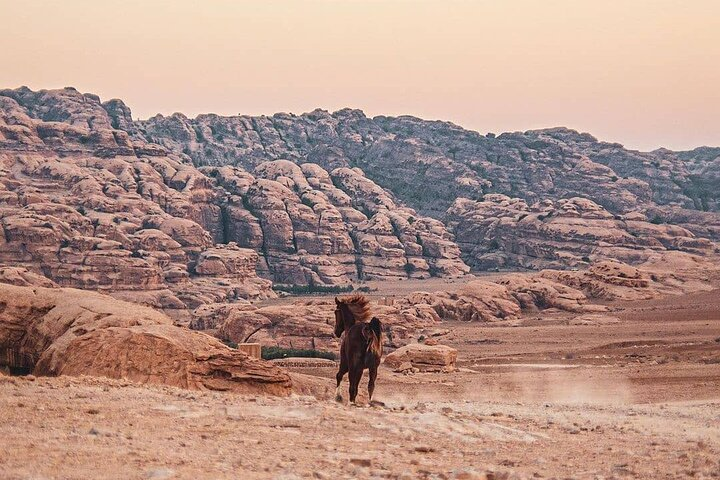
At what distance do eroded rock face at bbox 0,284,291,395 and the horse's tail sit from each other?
271 centimetres

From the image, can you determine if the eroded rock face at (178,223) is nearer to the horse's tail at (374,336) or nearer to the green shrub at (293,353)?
the green shrub at (293,353)

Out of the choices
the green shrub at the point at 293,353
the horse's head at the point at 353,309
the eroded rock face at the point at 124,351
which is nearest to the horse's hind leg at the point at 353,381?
the horse's head at the point at 353,309

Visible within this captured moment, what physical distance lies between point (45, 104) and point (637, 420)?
16166cm

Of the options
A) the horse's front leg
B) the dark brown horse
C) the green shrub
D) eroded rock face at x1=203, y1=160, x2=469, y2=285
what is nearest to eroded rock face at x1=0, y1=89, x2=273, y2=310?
eroded rock face at x1=203, y1=160, x2=469, y2=285

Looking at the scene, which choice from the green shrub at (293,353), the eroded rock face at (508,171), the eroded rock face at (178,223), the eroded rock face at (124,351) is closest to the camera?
the eroded rock face at (124,351)

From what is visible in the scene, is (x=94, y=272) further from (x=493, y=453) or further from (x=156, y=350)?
(x=493, y=453)

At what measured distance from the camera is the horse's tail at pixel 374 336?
17.1 meters

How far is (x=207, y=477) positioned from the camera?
942 cm

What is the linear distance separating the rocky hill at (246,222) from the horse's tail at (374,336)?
66.3 m

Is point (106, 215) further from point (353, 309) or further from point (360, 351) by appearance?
point (360, 351)

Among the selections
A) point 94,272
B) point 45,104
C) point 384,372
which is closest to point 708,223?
point 94,272

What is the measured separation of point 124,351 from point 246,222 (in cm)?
9849

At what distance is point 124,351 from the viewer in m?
18.2

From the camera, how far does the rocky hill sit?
88062 millimetres
